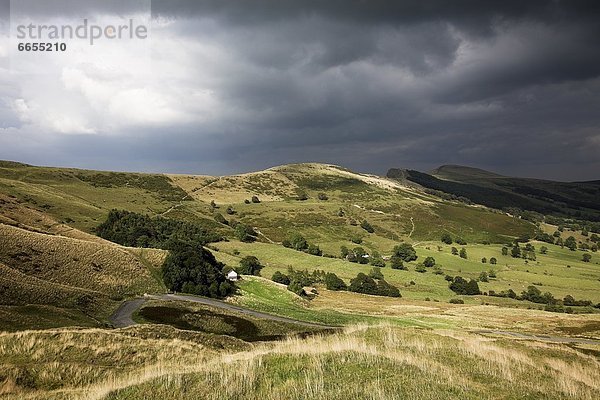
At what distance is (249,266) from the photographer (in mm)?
134375

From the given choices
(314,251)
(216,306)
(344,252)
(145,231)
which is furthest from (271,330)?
(344,252)

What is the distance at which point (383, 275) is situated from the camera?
153375 millimetres

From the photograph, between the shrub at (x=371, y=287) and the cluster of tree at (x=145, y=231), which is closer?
the shrub at (x=371, y=287)

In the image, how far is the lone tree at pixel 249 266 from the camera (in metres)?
131

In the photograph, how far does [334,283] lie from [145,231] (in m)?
72.1

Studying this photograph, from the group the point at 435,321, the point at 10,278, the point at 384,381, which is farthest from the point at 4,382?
the point at 435,321

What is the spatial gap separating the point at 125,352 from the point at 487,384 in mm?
20299

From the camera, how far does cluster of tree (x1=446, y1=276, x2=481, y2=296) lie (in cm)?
14325

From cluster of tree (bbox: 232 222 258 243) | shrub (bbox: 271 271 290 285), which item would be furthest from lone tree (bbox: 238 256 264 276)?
cluster of tree (bbox: 232 222 258 243)

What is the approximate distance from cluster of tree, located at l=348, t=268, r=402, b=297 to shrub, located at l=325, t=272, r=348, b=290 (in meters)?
2.60

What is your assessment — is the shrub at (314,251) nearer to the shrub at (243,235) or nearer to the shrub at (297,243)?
the shrub at (297,243)

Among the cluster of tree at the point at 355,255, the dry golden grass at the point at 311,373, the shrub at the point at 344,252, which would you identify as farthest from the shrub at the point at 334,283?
the dry golden grass at the point at 311,373

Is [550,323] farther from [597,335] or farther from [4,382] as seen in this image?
[4,382]

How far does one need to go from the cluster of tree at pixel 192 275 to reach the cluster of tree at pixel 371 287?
52.1 metres
